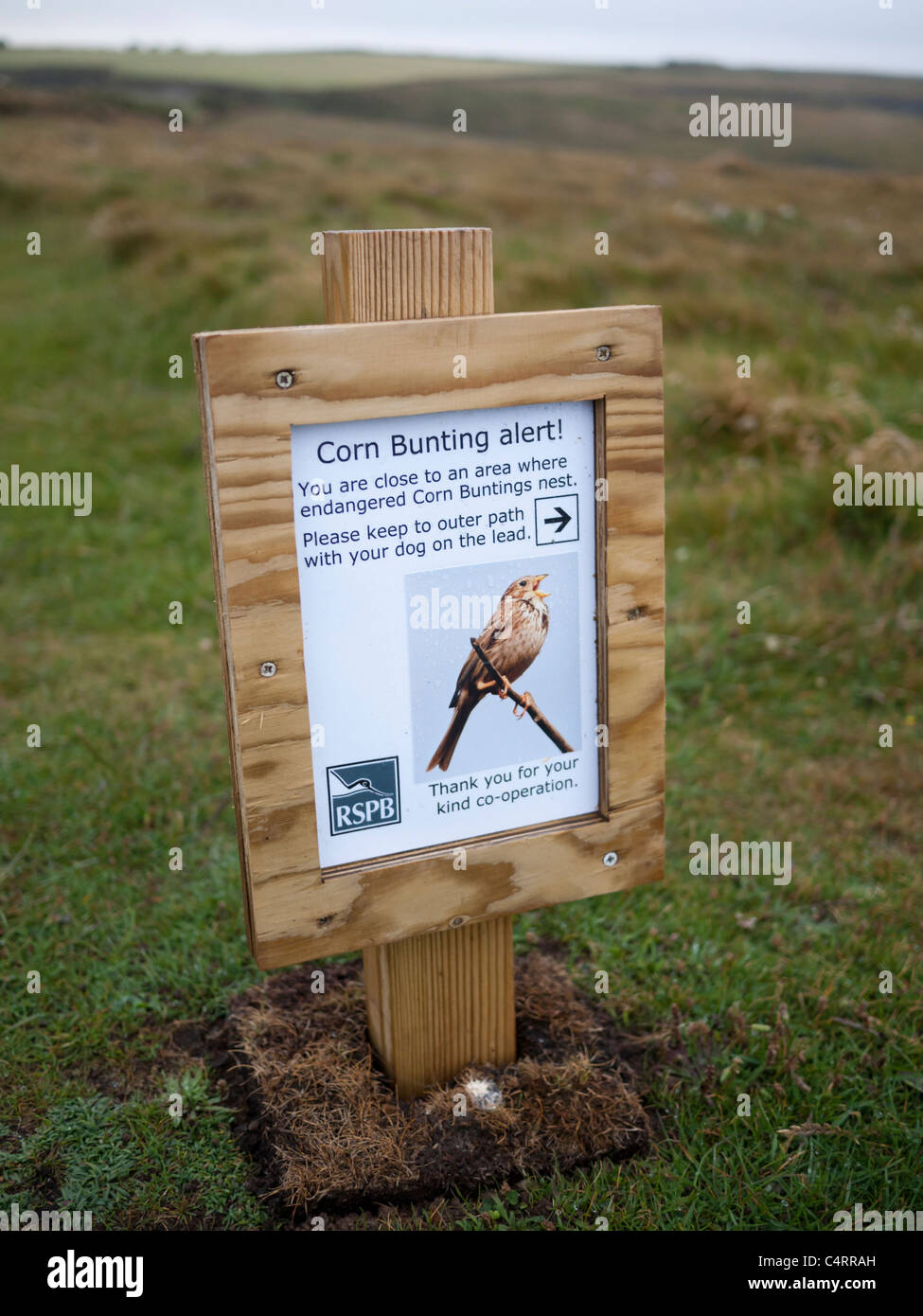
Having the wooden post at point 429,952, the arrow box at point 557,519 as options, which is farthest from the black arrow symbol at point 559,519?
the wooden post at point 429,952

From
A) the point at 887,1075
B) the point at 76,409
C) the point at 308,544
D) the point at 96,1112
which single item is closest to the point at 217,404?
the point at 308,544

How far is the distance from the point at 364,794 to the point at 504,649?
354 millimetres

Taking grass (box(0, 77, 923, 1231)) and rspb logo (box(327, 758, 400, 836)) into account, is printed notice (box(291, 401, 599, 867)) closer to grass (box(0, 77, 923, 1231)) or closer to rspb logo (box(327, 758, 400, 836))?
rspb logo (box(327, 758, 400, 836))

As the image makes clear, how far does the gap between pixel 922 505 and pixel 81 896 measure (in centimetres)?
381

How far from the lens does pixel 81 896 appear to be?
3010 millimetres

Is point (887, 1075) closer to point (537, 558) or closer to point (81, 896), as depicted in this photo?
point (537, 558)

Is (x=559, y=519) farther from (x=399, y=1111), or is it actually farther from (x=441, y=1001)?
(x=399, y=1111)

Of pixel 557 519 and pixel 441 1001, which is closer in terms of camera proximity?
pixel 557 519

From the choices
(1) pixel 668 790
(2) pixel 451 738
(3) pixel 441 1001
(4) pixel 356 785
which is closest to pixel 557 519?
(2) pixel 451 738

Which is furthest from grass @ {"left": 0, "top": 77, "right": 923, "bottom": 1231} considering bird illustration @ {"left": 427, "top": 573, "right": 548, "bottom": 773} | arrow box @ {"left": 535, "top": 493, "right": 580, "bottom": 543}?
arrow box @ {"left": 535, "top": 493, "right": 580, "bottom": 543}

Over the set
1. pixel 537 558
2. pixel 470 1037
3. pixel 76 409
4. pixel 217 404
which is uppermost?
pixel 76 409

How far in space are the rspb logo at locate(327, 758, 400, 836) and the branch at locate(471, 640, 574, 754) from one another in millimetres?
231

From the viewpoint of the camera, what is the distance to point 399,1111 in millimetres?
2209

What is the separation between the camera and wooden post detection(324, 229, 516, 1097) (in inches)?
71.7
